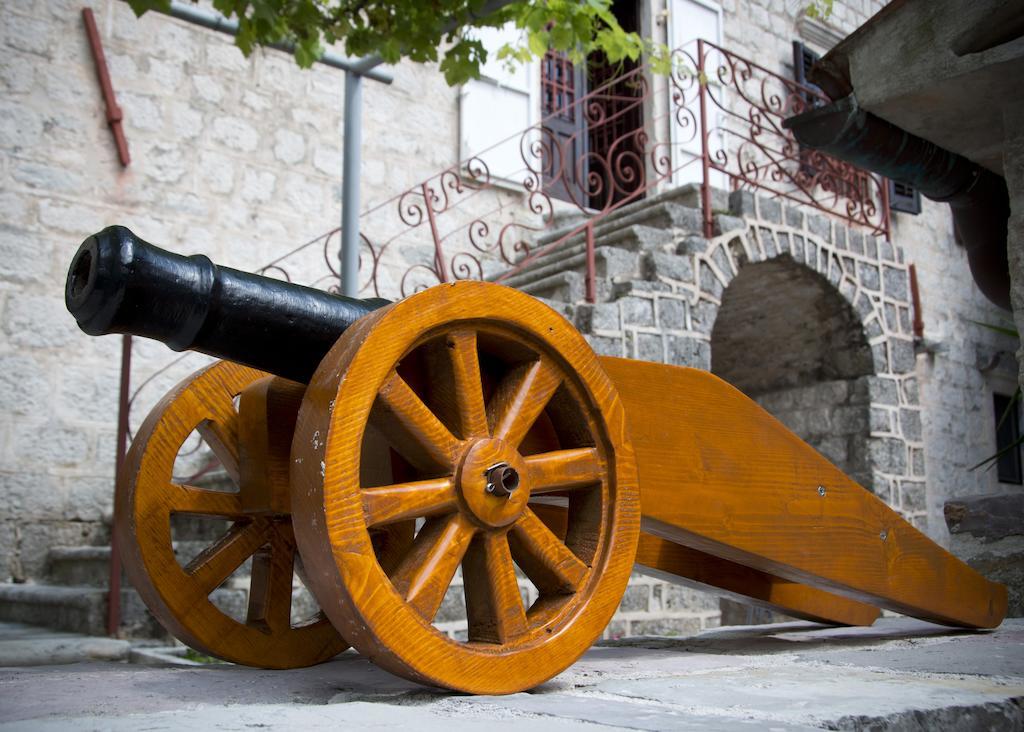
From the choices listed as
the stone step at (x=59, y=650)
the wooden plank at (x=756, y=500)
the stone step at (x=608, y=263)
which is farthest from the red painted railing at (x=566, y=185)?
the wooden plank at (x=756, y=500)

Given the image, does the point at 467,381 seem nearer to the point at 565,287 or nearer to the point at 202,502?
the point at 202,502

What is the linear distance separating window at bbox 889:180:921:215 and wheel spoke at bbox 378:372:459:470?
9.00m

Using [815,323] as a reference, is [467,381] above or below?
below

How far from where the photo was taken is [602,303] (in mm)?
5465

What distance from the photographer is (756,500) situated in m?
2.31

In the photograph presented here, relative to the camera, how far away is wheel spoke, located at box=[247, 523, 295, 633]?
7.43 ft

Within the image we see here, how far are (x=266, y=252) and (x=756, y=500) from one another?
5.10m

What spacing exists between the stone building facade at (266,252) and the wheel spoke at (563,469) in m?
3.36

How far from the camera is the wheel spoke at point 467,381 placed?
5.98ft

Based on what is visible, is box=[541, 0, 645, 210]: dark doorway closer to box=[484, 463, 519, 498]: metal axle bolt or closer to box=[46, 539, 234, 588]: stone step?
box=[46, 539, 234, 588]: stone step

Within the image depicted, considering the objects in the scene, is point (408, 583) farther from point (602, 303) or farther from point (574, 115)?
point (574, 115)

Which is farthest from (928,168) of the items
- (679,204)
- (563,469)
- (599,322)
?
(679,204)

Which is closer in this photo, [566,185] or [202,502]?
[202,502]

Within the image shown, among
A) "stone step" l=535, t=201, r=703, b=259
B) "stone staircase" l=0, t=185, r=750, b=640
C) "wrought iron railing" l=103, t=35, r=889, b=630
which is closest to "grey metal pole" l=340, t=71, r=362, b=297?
"stone staircase" l=0, t=185, r=750, b=640
